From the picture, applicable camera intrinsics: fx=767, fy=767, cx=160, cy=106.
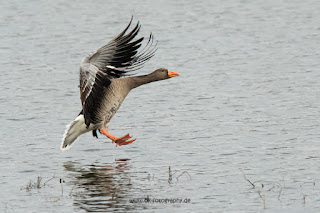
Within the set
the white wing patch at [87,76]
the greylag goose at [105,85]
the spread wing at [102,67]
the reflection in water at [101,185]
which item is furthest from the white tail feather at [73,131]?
the white wing patch at [87,76]

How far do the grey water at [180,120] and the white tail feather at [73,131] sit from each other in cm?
27

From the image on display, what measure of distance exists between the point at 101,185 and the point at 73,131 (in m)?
2.70

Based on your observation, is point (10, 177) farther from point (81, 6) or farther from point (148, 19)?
point (81, 6)

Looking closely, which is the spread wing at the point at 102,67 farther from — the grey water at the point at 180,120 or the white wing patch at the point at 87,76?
the grey water at the point at 180,120

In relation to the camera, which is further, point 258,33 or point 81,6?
point 81,6

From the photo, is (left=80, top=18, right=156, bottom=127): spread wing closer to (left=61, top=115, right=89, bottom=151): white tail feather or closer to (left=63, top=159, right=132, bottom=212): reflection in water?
(left=61, top=115, right=89, bottom=151): white tail feather

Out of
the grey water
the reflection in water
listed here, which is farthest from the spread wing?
the reflection in water

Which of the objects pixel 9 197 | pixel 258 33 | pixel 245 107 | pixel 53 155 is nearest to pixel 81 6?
pixel 258 33

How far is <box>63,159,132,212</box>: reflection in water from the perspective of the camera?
446 inches

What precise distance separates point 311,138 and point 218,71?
26.3ft

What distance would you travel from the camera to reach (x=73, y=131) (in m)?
15.0

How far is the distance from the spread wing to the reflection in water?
128 centimetres

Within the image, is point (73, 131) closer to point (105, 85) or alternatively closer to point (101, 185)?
point (105, 85)

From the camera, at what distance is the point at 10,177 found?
512 inches
